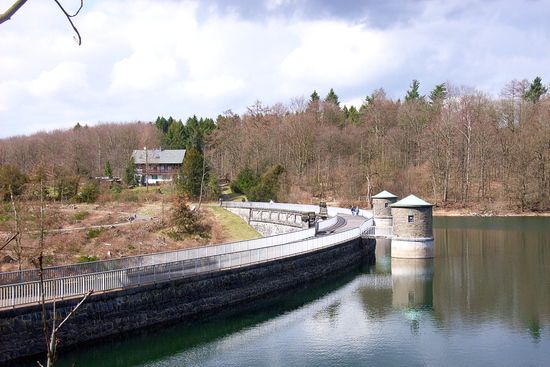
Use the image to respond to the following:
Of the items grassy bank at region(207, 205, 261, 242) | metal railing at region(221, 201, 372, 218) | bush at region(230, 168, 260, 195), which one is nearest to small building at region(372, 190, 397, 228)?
metal railing at region(221, 201, 372, 218)

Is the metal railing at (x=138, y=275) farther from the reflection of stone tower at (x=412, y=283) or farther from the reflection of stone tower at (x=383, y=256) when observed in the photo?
the reflection of stone tower at (x=383, y=256)

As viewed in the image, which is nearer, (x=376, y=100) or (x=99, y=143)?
(x=376, y=100)

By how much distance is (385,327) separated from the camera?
22.3 m

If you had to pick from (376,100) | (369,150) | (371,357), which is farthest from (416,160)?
(371,357)

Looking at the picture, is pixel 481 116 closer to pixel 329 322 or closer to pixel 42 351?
Answer: pixel 329 322

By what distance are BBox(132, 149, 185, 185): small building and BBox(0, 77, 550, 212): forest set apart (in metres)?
3.74

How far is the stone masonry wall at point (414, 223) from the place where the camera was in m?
35.9

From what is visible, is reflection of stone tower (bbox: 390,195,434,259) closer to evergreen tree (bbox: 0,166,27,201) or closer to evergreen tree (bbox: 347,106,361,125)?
evergreen tree (bbox: 0,166,27,201)

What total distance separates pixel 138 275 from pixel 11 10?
1978 centimetres

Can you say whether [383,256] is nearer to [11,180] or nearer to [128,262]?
[128,262]

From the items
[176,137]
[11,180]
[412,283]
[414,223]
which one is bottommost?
[412,283]

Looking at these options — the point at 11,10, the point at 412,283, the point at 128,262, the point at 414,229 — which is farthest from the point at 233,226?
the point at 11,10

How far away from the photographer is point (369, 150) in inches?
3071

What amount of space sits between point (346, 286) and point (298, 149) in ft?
159
